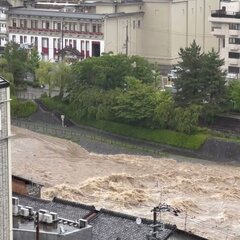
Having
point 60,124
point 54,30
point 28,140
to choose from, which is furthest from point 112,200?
point 54,30

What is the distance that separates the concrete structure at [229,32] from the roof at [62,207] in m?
25.7

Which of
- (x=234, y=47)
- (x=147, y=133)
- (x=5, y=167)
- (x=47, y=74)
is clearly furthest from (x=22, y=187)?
(x=234, y=47)

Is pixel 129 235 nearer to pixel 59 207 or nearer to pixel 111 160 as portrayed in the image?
pixel 59 207

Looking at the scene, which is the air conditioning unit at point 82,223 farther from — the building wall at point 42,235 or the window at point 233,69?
the window at point 233,69

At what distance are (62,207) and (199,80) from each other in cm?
1831

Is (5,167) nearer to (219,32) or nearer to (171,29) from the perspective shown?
(219,32)

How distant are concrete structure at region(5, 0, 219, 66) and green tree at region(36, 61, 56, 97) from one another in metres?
6.39

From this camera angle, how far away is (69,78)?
4347 centimetres

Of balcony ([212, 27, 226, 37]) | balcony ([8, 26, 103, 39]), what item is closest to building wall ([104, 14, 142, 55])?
balcony ([8, 26, 103, 39])

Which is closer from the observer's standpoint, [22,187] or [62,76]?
[22,187]

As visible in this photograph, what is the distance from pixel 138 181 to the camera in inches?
1235

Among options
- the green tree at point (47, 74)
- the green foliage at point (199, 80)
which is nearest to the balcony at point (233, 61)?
the green foliage at point (199, 80)

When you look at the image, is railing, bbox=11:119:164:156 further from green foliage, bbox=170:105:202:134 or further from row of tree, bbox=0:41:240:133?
green foliage, bbox=170:105:202:134

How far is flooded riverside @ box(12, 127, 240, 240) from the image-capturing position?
26.8 metres
